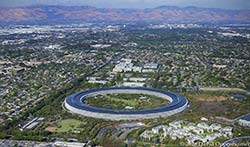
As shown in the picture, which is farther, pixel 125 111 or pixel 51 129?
pixel 125 111

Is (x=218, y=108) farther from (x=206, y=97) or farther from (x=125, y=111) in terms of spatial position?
(x=125, y=111)

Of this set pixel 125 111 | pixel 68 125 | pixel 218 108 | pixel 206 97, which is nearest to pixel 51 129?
pixel 68 125

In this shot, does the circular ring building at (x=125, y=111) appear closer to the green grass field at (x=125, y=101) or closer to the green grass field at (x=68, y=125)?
the green grass field at (x=125, y=101)

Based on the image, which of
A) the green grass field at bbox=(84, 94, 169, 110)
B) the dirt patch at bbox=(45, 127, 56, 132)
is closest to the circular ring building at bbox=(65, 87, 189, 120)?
the green grass field at bbox=(84, 94, 169, 110)

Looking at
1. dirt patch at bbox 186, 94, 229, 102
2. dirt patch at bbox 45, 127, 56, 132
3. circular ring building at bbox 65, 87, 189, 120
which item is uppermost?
circular ring building at bbox 65, 87, 189, 120

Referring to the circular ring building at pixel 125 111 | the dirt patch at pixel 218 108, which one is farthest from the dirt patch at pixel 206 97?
the circular ring building at pixel 125 111

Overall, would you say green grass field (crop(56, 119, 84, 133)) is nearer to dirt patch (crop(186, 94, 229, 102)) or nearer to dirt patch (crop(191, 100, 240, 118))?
dirt patch (crop(191, 100, 240, 118))
